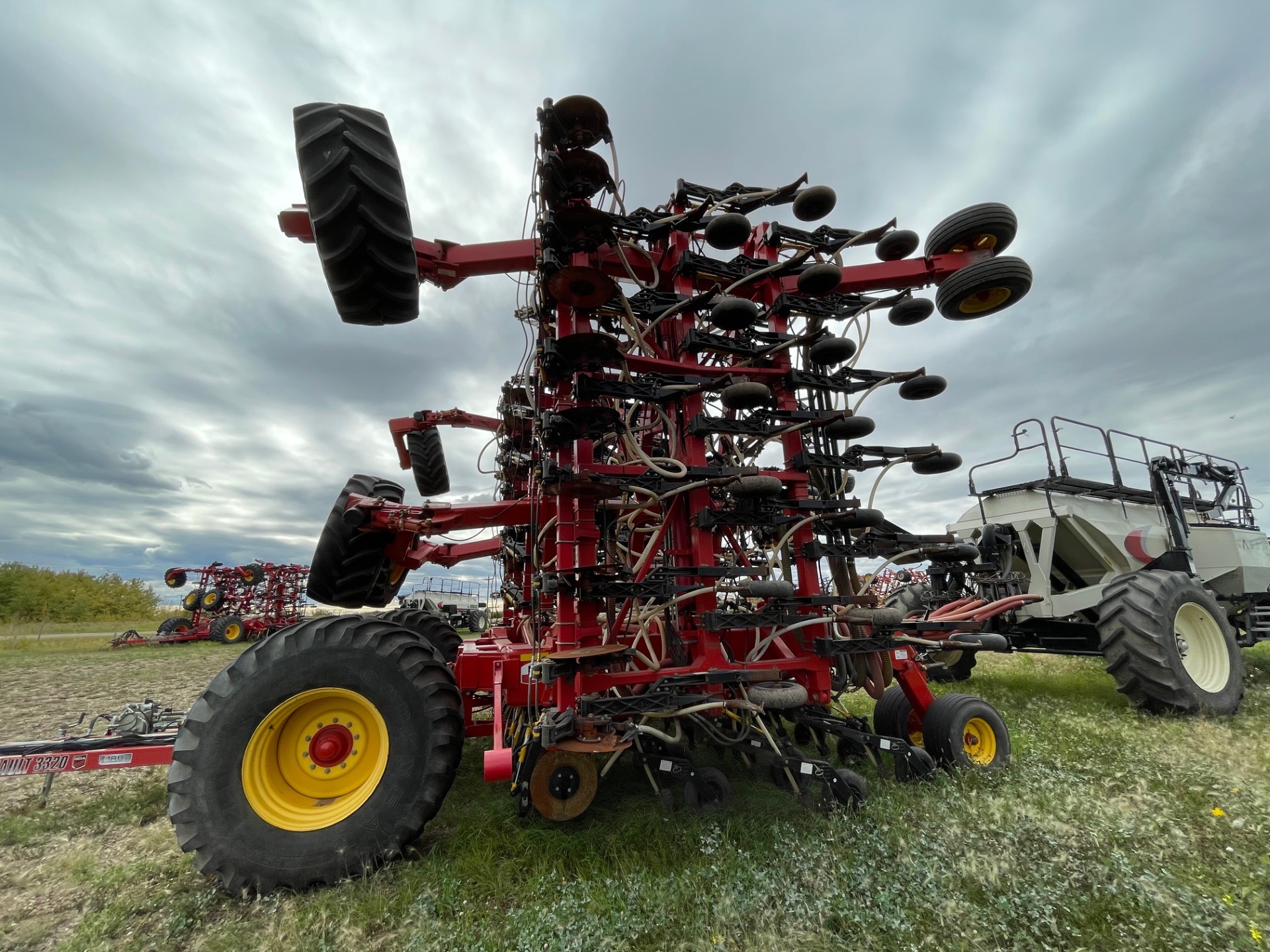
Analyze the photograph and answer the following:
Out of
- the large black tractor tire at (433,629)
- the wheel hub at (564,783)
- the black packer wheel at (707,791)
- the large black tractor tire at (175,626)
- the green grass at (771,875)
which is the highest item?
the large black tractor tire at (175,626)

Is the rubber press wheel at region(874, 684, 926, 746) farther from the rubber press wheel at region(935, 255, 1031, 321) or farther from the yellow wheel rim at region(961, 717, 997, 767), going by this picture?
the rubber press wheel at region(935, 255, 1031, 321)

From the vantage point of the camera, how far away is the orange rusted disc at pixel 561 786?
121 inches

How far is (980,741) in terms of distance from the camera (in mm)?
3943

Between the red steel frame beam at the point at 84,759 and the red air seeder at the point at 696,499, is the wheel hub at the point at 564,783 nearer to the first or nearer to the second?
the red air seeder at the point at 696,499

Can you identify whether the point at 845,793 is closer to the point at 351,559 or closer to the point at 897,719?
the point at 897,719

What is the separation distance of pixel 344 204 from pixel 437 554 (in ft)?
14.5

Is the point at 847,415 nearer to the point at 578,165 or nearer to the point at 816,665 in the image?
the point at 816,665

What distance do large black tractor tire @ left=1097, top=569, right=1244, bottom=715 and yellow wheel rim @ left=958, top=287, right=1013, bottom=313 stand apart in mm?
3266

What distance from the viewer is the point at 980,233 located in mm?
4469

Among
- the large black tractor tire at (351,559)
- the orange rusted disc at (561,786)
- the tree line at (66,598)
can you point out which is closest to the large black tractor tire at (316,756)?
the orange rusted disc at (561,786)

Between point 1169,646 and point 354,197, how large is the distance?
24.3 feet

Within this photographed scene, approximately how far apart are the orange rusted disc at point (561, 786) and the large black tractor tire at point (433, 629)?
120 inches

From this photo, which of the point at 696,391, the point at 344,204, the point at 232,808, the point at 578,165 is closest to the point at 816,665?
the point at 696,391

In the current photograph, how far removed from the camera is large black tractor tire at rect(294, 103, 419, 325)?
2.78 meters
